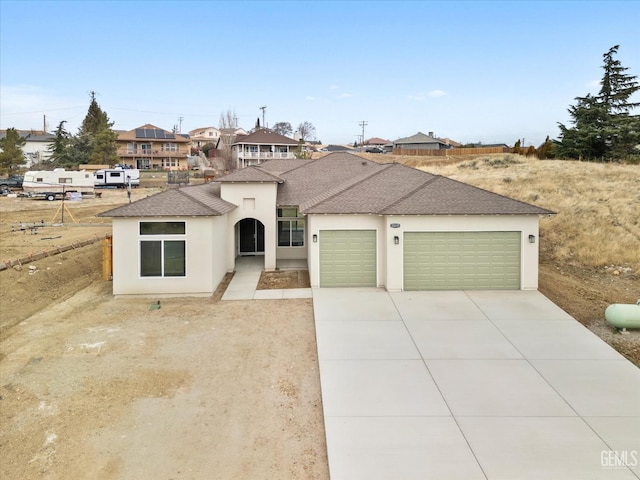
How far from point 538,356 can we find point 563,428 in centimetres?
279

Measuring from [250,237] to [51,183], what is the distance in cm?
Answer: 3164

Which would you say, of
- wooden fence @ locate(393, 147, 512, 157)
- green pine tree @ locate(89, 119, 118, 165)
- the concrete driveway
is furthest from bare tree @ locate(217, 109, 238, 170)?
the concrete driveway

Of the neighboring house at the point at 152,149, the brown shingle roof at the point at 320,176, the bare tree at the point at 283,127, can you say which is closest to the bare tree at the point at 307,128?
the bare tree at the point at 283,127

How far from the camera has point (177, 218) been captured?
44.9 feet

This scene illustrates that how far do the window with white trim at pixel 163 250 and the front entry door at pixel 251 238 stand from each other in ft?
21.3

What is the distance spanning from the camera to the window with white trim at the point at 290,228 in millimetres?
19094

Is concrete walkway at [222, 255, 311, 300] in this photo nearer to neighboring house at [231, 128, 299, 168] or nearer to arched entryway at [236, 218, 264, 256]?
arched entryway at [236, 218, 264, 256]

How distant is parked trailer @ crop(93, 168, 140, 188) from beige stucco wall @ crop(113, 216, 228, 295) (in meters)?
36.9

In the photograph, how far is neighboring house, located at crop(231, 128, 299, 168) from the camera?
60.3m

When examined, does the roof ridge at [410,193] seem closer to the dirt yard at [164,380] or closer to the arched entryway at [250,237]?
the dirt yard at [164,380]

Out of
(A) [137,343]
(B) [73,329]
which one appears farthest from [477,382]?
(B) [73,329]

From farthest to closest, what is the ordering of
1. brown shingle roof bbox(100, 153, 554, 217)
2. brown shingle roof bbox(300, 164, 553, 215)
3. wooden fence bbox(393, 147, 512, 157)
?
wooden fence bbox(393, 147, 512, 157) → brown shingle roof bbox(300, 164, 553, 215) → brown shingle roof bbox(100, 153, 554, 217)

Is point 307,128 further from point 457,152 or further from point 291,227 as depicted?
point 291,227

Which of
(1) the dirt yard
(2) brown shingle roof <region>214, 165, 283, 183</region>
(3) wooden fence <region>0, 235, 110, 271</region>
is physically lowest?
(1) the dirt yard
